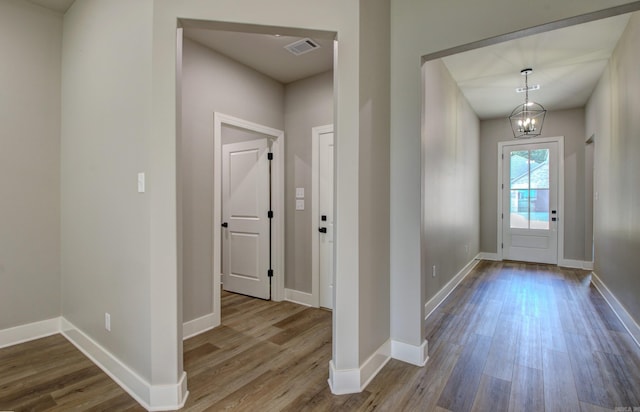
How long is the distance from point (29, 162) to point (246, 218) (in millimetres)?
2236

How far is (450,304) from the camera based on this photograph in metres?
3.84

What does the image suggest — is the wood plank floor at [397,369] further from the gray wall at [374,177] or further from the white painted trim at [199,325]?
the gray wall at [374,177]

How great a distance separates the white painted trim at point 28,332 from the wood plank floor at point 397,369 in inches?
4.0

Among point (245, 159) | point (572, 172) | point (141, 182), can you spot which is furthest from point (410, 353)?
point (572, 172)

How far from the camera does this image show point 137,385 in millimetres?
2004

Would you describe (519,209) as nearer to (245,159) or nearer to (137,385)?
(245,159)

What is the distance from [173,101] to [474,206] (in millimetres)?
5819

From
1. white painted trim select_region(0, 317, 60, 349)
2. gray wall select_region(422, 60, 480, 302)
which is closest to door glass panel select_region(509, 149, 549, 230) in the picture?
gray wall select_region(422, 60, 480, 302)

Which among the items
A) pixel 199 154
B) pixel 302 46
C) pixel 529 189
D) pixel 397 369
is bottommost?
pixel 397 369

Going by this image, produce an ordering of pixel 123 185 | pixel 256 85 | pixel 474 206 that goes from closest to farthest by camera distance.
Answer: pixel 123 185
pixel 256 85
pixel 474 206

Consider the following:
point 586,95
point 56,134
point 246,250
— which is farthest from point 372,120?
point 586,95

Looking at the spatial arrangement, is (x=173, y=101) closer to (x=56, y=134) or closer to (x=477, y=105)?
(x=56, y=134)

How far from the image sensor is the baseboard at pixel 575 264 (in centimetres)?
574

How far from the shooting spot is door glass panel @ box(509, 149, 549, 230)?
6164 millimetres
